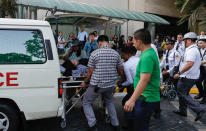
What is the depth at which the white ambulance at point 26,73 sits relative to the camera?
11.2ft

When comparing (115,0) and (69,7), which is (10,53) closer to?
(69,7)

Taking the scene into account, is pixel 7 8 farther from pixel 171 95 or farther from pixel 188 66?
pixel 188 66

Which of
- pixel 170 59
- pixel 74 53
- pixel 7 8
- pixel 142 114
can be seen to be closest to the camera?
pixel 142 114

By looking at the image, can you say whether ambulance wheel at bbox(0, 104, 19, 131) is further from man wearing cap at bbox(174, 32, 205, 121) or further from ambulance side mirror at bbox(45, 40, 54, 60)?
man wearing cap at bbox(174, 32, 205, 121)

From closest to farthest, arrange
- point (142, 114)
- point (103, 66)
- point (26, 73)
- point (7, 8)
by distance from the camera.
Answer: point (142, 114) < point (26, 73) < point (103, 66) < point (7, 8)

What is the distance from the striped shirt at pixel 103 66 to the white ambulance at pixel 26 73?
62 cm

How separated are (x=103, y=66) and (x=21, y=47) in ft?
4.34

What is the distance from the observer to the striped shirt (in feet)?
12.6

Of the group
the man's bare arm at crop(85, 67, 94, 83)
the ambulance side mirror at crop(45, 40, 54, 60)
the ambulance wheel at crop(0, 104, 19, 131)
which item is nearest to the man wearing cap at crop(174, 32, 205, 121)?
the man's bare arm at crop(85, 67, 94, 83)

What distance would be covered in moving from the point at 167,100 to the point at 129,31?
14345mm

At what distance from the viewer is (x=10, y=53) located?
3.46m

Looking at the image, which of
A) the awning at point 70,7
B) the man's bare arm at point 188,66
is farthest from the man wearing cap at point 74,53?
the awning at point 70,7

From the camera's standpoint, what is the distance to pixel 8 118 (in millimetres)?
3502

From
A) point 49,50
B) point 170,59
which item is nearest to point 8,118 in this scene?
point 49,50
